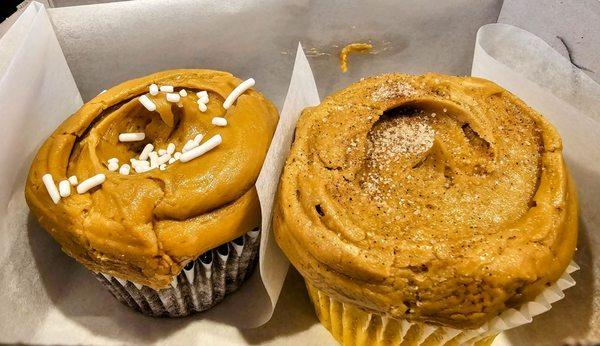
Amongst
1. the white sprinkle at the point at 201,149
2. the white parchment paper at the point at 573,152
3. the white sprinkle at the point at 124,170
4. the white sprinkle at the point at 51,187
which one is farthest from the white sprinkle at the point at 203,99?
the white parchment paper at the point at 573,152

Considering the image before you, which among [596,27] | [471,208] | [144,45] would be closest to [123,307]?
[144,45]

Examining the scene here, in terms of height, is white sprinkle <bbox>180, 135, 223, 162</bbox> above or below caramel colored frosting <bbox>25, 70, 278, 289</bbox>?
above

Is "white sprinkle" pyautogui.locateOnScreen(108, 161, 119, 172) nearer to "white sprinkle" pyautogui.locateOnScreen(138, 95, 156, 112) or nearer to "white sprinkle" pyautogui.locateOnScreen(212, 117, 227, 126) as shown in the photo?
"white sprinkle" pyautogui.locateOnScreen(138, 95, 156, 112)

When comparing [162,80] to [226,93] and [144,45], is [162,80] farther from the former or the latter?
[144,45]

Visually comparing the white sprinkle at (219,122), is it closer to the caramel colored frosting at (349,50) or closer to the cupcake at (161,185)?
the cupcake at (161,185)

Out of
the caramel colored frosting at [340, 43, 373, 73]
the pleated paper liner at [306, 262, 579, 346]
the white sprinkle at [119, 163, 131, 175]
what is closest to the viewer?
the pleated paper liner at [306, 262, 579, 346]

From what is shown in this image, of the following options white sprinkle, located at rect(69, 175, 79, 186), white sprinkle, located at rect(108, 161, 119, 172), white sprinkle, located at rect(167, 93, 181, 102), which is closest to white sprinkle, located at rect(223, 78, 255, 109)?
white sprinkle, located at rect(167, 93, 181, 102)

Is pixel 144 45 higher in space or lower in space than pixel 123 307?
higher

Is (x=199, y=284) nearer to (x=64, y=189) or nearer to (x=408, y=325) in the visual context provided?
(x=64, y=189)
